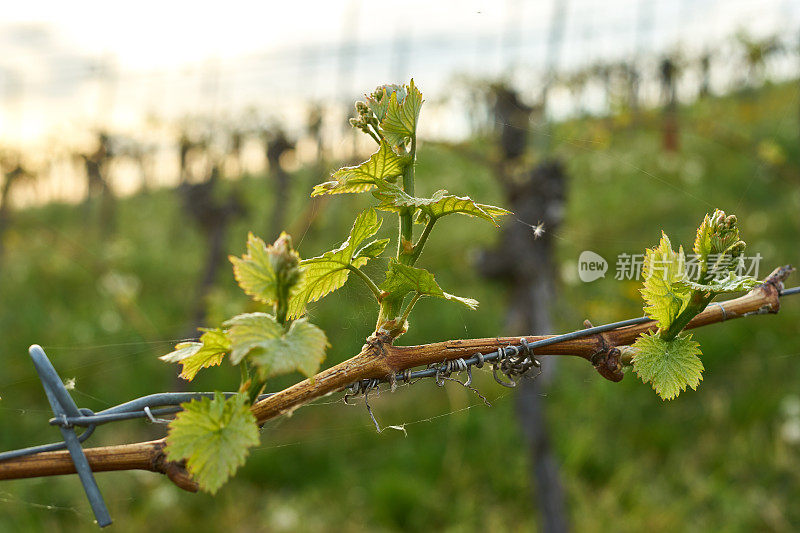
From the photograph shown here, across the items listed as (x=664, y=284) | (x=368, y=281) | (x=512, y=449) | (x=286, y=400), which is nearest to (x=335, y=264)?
(x=368, y=281)

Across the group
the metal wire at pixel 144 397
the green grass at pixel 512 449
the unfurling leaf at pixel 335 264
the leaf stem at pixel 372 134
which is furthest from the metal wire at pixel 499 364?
the green grass at pixel 512 449

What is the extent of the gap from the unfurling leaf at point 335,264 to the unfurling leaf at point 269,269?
6 centimetres

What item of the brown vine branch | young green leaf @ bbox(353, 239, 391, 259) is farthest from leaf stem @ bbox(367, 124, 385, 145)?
the brown vine branch

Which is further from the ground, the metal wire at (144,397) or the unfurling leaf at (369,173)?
the unfurling leaf at (369,173)

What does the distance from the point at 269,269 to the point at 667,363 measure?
460mm

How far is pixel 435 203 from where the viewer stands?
59cm

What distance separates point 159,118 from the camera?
8453 mm

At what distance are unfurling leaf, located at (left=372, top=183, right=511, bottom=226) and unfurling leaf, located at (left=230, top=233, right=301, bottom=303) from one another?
0.11m

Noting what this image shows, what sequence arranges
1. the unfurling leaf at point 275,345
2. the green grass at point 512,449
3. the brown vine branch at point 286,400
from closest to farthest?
the unfurling leaf at point 275,345
the brown vine branch at point 286,400
the green grass at point 512,449

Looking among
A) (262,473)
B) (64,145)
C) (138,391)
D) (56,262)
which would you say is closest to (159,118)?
(56,262)

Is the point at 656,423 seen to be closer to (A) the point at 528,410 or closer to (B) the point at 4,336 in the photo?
(A) the point at 528,410

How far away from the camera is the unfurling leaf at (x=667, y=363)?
2.29 feet

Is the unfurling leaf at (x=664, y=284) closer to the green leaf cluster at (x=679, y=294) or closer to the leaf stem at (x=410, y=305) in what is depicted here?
the green leaf cluster at (x=679, y=294)

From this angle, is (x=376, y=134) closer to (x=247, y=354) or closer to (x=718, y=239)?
(x=247, y=354)
